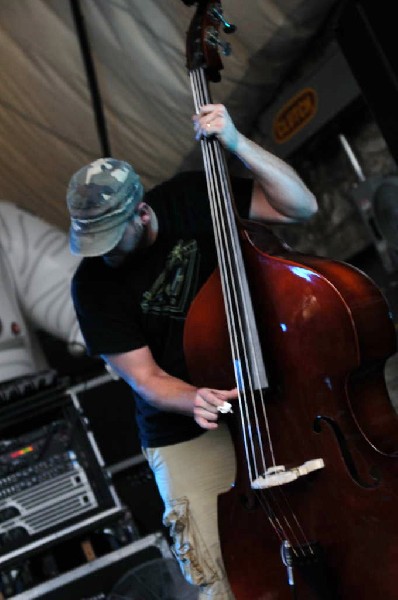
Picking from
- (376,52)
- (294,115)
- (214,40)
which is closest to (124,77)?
(294,115)

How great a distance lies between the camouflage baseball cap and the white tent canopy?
105 cm

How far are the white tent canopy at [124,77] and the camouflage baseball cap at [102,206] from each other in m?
1.05

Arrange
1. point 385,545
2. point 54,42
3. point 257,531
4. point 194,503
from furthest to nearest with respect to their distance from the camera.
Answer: point 54,42 → point 194,503 → point 257,531 → point 385,545

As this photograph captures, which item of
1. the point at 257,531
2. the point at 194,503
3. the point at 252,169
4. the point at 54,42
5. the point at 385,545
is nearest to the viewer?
the point at 385,545

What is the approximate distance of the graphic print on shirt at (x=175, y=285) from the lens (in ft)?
5.02

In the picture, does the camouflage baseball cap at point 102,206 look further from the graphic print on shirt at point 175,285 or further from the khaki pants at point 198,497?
the khaki pants at point 198,497

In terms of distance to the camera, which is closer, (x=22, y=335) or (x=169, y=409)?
(x=169, y=409)

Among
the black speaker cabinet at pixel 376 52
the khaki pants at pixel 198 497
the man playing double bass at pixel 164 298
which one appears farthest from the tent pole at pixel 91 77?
the khaki pants at pixel 198 497

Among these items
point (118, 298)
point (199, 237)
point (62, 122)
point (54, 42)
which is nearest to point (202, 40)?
point (199, 237)

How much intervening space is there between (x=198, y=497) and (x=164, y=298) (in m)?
0.41

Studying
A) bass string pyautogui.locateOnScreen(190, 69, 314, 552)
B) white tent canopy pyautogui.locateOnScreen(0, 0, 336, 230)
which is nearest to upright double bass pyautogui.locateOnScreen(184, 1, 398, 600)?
bass string pyautogui.locateOnScreen(190, 69, 314, 552)

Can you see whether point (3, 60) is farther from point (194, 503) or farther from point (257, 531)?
point (257, 531)

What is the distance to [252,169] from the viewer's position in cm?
138

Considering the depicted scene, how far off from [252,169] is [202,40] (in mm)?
286
